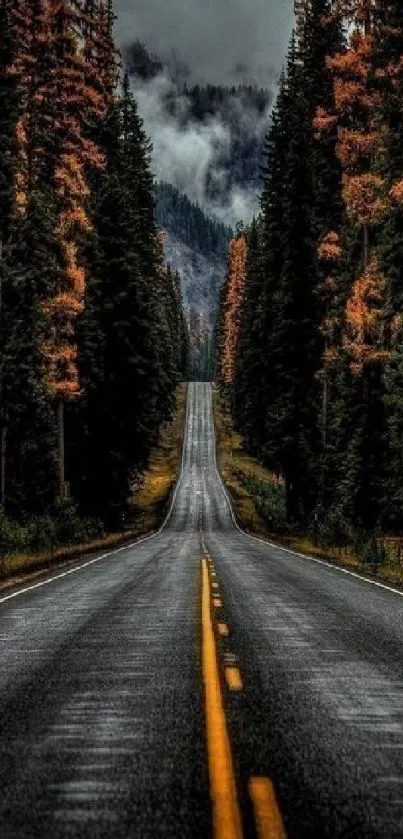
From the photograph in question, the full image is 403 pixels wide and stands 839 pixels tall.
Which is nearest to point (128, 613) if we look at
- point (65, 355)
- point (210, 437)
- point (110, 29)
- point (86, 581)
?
point (86, 581)

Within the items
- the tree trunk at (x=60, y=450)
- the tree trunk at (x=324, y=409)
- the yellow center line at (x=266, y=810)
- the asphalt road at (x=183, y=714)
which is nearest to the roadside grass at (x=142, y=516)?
the tree trunk at (x=60, y=450)

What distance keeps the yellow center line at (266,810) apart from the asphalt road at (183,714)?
5 centimetres

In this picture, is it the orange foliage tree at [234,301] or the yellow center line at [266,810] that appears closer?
the yellow center line at [266,810]

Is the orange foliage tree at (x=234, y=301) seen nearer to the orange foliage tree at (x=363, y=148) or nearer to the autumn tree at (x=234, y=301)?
the autumn tree at (x=234, y=301)

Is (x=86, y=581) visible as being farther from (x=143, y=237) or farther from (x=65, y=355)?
(x=143, y=237)

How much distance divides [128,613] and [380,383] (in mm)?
22760

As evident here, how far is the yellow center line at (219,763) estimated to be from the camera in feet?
13.1

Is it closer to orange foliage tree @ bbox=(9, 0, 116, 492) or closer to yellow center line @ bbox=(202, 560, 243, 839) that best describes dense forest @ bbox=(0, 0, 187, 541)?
orange foliage tree @ bbox=(9, 0, 116, 492)

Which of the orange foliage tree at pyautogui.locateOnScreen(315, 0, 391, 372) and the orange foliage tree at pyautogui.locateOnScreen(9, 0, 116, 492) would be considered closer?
the orange foliage tree at pyautogui.locateOnScreen(315, 0, 391, 372)

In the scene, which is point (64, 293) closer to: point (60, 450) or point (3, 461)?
point (60, 450)

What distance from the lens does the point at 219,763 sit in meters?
4.96

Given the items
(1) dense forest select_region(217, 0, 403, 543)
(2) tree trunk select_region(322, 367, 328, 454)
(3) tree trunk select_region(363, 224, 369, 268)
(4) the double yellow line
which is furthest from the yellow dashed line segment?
(2) tree trunk select_region(322, 367, 328, 454)

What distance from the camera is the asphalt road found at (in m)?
4.21

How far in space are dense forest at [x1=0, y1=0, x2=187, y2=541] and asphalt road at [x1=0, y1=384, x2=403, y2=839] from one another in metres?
14.0
